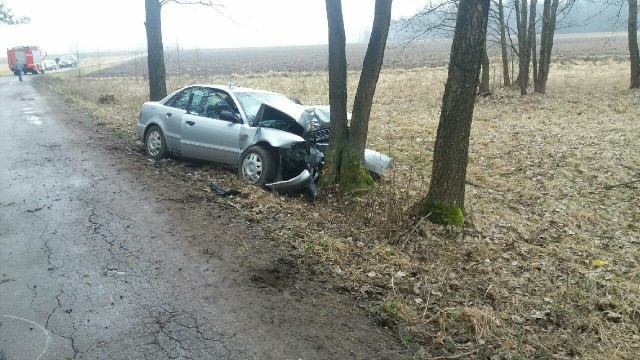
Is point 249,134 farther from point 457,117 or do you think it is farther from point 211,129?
point 457,117

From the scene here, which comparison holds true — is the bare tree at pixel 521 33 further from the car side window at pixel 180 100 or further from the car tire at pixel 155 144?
the car tire at pixel 155 144

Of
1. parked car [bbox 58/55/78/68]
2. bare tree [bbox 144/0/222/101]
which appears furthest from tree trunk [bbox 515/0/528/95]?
parked car [bbox 58/55/78/68]

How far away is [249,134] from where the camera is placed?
27.7ft

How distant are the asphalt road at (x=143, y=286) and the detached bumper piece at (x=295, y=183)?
1.15m

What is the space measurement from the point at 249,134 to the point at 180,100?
7.69 ft

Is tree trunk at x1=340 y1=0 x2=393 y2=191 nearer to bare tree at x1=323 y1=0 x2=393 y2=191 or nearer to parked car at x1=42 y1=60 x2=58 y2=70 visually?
bare tree at x1=323 y1=0 x2=393 y2=191

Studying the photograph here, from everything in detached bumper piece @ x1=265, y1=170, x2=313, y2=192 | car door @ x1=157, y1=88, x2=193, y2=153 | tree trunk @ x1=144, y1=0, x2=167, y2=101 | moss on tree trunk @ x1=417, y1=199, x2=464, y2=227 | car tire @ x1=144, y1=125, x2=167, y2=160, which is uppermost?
tree trunk @ x1=144, y1=0, x2=167, y2=101

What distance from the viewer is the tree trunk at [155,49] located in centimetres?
1459

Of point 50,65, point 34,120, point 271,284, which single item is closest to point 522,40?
point 34,120

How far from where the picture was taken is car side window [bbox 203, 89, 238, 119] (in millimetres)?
9070

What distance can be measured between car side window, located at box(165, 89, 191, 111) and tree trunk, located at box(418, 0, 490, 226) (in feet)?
17.5

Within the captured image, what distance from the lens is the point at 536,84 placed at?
822 inches

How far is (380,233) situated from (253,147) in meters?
2.93

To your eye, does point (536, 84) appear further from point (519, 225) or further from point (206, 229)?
point (206, 229)
